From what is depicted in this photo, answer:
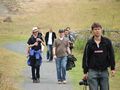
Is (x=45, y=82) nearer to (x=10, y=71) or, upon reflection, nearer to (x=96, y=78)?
(x=10, y=71)

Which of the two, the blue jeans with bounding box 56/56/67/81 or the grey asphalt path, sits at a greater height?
the blue jeans with bounding box 56/56/67/81

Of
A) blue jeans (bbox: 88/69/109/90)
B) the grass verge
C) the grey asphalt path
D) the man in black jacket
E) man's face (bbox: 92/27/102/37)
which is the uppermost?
man's face (bbox: 92/27/102/37)

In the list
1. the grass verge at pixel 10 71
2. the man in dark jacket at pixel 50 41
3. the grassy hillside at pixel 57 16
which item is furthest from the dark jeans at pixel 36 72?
the grassy hillside at pixel 57 16

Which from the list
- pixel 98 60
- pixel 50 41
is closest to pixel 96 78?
pixel 98 60

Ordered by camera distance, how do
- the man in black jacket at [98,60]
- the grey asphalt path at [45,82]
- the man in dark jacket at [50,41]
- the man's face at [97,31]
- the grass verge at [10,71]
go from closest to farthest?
the man's face at [97,31] < the man in black jacket at [98,60] < the grass verge at [10,71] < the grey asphalt path at [45,82] < the man in dark jacket at [50,41]

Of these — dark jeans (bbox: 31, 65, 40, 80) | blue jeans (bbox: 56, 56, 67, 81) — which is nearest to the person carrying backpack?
dark jeans (bbox: 31, 65, 40, 80)

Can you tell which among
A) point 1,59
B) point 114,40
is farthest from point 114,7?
point 1,59

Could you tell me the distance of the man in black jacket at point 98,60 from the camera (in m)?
12.8

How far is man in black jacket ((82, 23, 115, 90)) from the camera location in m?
12.8

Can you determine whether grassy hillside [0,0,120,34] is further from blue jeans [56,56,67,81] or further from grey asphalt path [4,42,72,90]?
blue jeans [56,56,67,81]

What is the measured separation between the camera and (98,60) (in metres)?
12.9

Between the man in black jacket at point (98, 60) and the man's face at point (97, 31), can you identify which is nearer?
the man's face at point (97, 31)

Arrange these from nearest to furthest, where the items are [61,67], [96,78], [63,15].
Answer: [96,78] < [61,67] < [63,15]

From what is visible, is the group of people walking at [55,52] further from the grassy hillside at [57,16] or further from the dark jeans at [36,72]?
the grassy hillside at [57,16]
